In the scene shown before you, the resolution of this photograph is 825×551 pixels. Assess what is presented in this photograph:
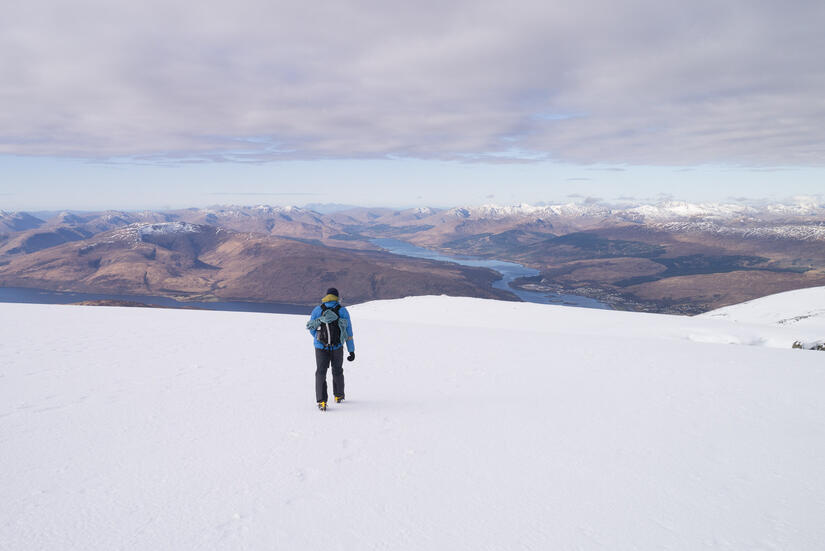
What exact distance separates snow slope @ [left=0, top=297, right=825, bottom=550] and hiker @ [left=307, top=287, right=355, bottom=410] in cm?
48

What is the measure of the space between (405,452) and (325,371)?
293 centimetres

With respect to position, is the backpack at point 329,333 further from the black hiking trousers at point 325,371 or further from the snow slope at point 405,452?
the snow slope at point 405,452

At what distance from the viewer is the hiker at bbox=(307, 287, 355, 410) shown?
28.1 ft

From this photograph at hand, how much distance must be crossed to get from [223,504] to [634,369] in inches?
473

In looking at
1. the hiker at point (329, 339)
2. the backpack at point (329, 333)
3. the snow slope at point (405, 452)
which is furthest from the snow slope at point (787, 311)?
the backpack at point (329, 333)

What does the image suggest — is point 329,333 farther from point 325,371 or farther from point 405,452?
point 405,452

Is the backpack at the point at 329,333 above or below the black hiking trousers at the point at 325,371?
above

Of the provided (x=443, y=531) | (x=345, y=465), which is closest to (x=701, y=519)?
(x=443, y=531)

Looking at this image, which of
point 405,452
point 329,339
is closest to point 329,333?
point 329,339

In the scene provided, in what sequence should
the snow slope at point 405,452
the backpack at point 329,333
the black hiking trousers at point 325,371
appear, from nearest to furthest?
the snow slope at point 405,452 → the black hiking trousers at point 325,371 → the backpack at point 329,333

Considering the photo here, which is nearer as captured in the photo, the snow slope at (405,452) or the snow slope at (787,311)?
the snow slope at (405,452)

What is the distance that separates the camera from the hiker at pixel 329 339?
858 centimetres

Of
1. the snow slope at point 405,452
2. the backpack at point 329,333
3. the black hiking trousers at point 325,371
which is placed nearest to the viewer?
the snow slope at point 405,452

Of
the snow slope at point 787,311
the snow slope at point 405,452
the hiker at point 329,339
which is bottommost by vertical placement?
the snow slope at point 787,311
